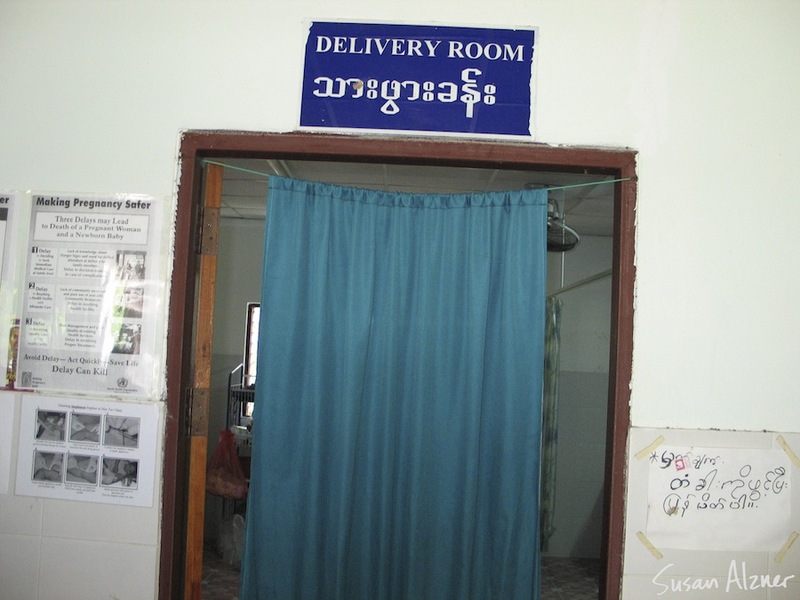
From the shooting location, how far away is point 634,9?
1766 mm

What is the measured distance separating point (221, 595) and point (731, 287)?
342 centimetres

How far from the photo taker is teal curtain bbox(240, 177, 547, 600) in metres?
1.83

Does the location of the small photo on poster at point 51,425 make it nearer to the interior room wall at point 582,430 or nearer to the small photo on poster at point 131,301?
the small photo on poster at point 131,301

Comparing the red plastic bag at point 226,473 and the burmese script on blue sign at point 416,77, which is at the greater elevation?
the burmese script on blue sign at point 416,77

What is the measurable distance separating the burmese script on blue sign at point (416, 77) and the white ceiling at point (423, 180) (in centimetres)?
157

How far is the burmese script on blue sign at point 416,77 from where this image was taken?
1.76 metres

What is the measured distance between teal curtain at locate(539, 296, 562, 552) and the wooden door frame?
111 inches

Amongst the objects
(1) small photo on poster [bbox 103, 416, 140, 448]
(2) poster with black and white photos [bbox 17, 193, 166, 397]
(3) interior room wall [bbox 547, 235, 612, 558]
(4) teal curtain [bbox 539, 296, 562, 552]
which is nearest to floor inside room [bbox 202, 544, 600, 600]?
(3) interior room wall [bbox 547, 235, 612, 558]

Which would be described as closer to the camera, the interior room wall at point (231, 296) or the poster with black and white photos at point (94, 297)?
the poster with black and white photos at point (94, 297)

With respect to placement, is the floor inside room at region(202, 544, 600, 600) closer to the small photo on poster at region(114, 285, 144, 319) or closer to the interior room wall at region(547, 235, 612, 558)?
the interior room wall at region(547, 235, 612, 558)

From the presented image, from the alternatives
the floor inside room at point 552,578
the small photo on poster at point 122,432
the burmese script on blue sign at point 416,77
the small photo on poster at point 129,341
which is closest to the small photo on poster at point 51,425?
the small photo on poster at point 122,432

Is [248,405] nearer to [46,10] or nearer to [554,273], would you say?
[554,273]

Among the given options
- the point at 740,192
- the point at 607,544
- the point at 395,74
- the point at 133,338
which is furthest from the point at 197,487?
the point at 740,192

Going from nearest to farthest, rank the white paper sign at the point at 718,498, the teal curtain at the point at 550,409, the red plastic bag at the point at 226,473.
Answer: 1. the white paper sign at the point at 718,498
2. the red plastic bag at the point at 226,473
3. the teal curtain at the point at 550,409
